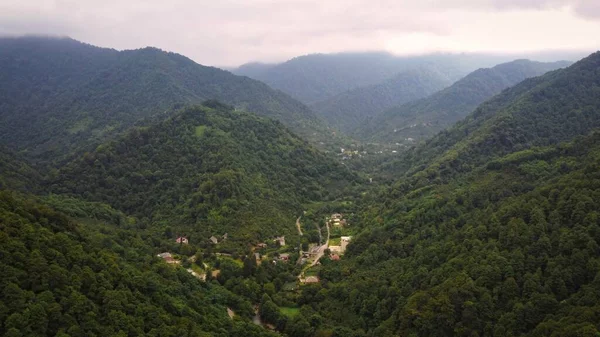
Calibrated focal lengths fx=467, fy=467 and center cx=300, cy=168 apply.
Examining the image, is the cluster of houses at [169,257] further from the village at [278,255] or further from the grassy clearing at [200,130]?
the grassy clearing at [200,130]

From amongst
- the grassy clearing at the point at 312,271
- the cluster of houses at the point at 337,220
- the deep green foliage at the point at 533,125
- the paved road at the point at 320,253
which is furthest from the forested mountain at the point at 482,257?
the deep green foliage at the point at 533,125

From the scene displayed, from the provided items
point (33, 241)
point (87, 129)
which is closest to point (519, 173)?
point (33, 241)

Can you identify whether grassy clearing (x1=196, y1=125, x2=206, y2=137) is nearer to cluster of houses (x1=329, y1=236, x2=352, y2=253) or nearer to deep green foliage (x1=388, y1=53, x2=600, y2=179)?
cluster of houses (x1=329, y1=236, x2=352, y2=253)

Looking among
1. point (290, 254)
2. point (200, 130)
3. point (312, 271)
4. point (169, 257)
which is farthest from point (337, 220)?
point (200, 130)

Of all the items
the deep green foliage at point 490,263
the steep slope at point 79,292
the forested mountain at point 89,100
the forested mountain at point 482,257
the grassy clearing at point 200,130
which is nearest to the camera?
the steep slope at point 79,292

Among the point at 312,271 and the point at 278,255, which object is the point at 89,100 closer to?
the point at 278,255

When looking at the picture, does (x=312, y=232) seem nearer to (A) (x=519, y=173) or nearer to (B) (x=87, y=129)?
(A) (x=519, y=173)
